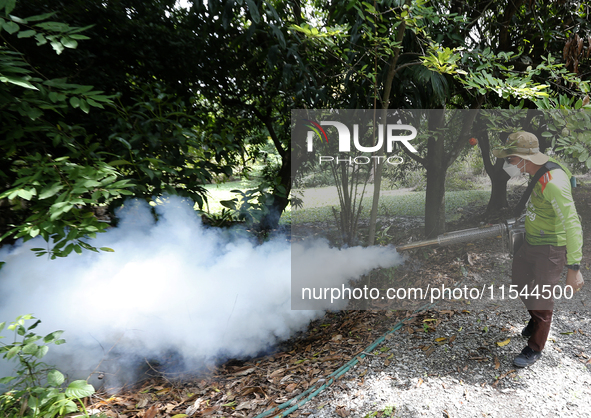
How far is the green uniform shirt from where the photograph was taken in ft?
7.56

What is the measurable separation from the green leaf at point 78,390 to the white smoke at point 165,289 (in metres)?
0.59

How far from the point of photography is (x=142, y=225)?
8.95ft

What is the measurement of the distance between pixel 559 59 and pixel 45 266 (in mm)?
5021

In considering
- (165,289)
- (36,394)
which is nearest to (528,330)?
(165,289)

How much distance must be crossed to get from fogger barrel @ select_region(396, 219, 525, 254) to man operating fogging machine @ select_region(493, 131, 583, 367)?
0.30ft

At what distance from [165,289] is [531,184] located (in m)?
3.04

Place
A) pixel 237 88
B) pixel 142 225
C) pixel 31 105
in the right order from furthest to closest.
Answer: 1. pixel 237 88
2. pixel 142 225
3. pixel 31 105

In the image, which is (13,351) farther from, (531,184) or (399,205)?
(531,184)

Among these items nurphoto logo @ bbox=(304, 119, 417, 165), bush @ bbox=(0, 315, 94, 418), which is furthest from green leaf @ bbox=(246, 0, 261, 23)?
bush @ bbox=(0, 315, 94, 418)

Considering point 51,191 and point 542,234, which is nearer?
point 51,191

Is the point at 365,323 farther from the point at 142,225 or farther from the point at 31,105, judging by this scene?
the point at 31,105

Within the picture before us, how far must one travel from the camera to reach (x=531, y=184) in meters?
2.43

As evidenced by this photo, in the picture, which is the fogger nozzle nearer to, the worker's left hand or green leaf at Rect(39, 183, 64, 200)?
the worker's left hand

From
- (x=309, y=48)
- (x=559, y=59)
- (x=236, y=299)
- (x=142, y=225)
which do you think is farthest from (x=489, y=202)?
(x=142, y=225)
